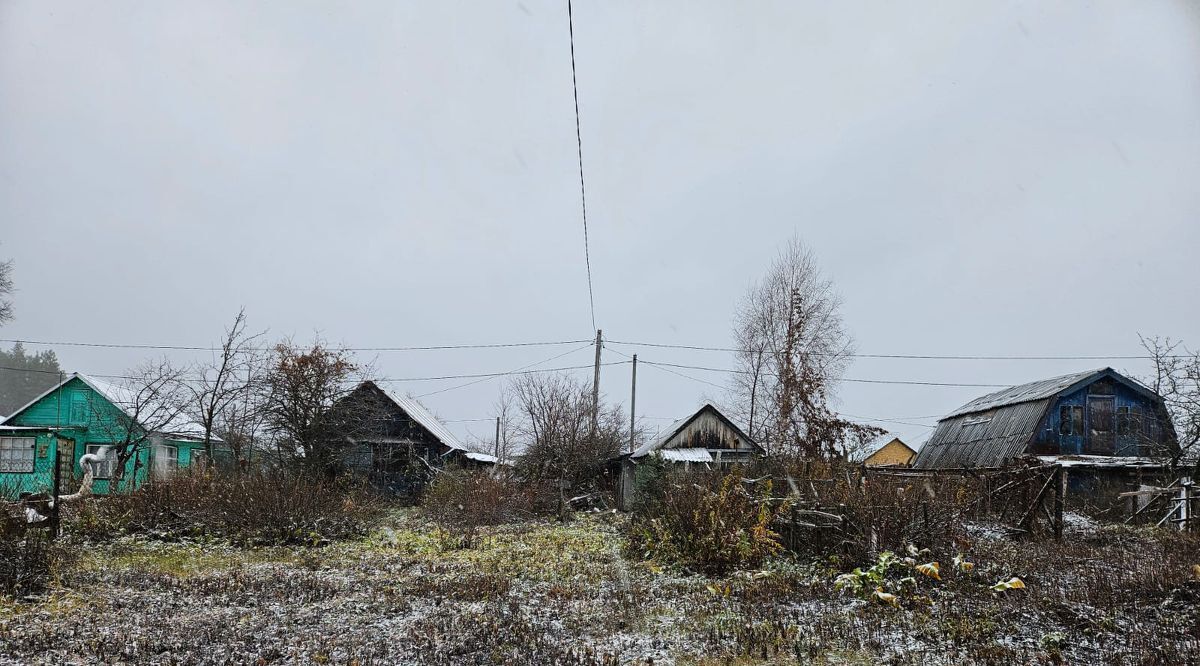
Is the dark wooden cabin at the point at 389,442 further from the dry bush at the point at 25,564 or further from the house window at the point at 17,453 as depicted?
the dry bush at the point at 25,564

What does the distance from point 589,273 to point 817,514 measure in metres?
8.45

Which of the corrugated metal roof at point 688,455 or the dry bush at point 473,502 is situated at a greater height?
the corrugated metal roof at point 688,455

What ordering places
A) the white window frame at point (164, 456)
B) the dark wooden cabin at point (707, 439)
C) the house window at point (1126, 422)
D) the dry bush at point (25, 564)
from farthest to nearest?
the white window frame at point (164, 456)
the dark wooden cabin at point (707, 439)
the house window at point (1126, 422)
the dry bush at point (25, 564)

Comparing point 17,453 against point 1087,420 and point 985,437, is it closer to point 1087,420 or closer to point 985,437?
point 985,437

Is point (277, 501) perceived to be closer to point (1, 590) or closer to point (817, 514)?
point (1, 590)

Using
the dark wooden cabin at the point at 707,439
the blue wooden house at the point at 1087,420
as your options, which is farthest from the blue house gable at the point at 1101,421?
the dark wooden cabin at the point at 707,439

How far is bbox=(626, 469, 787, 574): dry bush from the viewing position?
35.3ft

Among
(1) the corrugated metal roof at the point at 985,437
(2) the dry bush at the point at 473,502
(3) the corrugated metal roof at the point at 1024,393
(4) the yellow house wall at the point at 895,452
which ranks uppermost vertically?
(3) the corrugated metal roof at the point at 1024,393

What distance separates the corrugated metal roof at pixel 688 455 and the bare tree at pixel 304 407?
10.8m

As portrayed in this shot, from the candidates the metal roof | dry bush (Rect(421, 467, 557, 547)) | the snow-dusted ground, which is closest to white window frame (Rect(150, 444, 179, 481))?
the metal roof

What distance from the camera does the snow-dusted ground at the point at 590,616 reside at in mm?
6363

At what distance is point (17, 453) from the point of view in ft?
91.7

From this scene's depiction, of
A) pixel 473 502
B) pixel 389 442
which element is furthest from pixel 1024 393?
pixel 389 442

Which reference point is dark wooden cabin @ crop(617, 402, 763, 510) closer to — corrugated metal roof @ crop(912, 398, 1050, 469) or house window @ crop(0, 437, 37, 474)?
corrugated metal roof @ crop(912, 398, 1050, 469)
